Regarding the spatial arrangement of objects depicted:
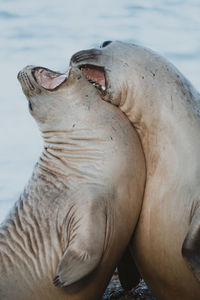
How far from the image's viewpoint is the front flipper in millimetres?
4207

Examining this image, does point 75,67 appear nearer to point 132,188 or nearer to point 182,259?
point 132,188

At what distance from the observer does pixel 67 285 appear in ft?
13.6

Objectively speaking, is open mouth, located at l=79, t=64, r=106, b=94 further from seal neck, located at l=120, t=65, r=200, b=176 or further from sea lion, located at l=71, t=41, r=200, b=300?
seal neck, located at l=120, t=65, r=200, b=176

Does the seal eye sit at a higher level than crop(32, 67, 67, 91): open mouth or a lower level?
higher

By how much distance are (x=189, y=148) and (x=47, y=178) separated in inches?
40.5

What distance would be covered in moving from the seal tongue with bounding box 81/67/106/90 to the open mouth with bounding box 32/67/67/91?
160mm

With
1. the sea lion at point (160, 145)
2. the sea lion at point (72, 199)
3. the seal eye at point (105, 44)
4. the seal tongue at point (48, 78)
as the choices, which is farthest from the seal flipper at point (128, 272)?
the seal eye at point (105, 44)

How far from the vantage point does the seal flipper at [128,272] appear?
542 cm

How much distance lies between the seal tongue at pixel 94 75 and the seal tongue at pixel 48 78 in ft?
0.54

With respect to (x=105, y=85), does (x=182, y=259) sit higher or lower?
lower

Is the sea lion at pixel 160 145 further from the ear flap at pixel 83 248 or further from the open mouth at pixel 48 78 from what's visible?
the ear flap at pixel 83 248

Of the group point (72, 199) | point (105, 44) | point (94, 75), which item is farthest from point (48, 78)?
point (72, 199)

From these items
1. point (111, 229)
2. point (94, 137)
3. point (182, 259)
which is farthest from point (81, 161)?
point (182, 259)

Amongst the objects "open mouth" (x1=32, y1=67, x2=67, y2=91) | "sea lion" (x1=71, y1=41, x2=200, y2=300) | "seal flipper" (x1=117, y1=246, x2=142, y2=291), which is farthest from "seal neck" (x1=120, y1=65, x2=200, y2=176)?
"seal flipper" (x1=117, y1=246, x2=142, y2=291)
